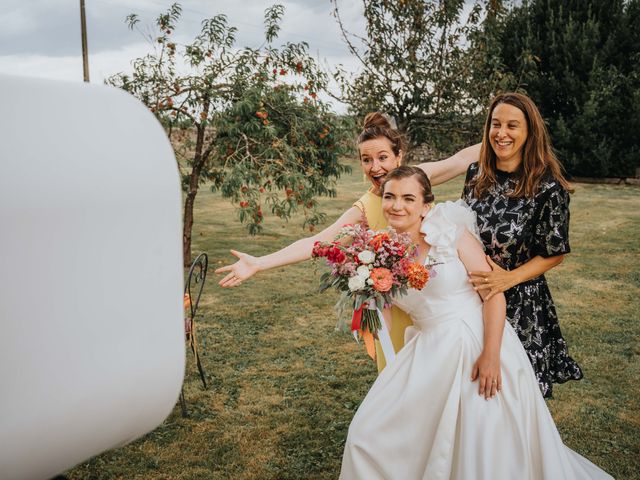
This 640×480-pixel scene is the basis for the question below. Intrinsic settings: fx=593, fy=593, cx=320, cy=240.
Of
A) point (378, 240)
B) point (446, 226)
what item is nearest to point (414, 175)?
point (446, 226)

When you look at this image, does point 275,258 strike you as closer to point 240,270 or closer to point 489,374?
point 240,270

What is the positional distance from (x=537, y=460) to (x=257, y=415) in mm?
2133

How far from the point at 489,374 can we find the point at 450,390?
169 mm

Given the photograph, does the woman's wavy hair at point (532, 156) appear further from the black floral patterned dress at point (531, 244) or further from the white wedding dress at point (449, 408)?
the white wedding dress at point (449, 408)

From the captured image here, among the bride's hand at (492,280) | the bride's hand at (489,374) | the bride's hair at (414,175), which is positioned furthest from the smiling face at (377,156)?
the bride's hand at (489,374)

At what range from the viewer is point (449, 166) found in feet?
10.2

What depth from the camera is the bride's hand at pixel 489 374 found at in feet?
7.73

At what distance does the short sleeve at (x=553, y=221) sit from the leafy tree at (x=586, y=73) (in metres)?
15.2

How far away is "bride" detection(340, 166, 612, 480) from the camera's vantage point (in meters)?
2.36

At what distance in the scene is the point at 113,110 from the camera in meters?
0.67

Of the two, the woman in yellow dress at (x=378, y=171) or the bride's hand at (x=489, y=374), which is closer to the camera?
the bride's hand at (x=489, y=374)

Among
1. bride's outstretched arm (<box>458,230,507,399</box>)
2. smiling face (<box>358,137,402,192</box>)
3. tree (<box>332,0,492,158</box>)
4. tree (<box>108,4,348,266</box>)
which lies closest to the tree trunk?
tree (<box>108,4,348,266</box>)

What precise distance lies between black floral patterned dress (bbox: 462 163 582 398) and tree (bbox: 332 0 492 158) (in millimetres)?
6334

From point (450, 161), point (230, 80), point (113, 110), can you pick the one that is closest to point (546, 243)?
point (450, 161)
